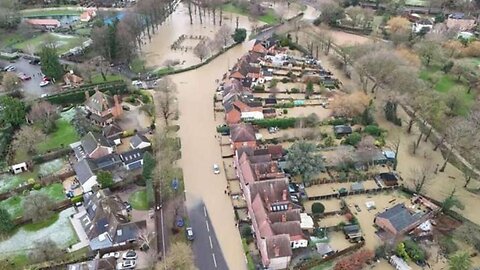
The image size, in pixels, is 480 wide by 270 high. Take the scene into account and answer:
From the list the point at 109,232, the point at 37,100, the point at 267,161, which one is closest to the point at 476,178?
the point at 267,161

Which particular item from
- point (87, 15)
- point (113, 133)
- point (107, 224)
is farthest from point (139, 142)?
point (87, 15)

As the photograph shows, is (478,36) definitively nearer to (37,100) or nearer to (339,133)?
(339,133)

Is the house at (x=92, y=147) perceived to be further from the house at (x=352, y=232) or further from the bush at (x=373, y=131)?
the bush at (x=373, y=131)

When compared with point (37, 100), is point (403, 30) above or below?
above

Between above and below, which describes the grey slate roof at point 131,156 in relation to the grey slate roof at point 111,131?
below

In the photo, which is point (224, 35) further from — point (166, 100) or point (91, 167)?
point (91, 167)

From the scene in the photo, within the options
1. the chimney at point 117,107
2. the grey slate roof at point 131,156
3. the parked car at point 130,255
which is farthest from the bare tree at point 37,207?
the chimney at point 117,107
